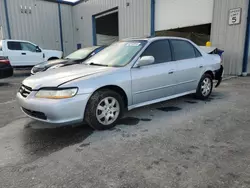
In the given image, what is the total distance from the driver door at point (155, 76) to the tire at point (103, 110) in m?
0.37

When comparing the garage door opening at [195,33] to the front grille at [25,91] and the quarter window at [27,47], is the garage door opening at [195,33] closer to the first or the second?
the quarter window at [27,47]

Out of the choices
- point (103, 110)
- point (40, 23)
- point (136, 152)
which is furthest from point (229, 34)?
point (40, 23)

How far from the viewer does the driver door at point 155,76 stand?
3584 millimetres

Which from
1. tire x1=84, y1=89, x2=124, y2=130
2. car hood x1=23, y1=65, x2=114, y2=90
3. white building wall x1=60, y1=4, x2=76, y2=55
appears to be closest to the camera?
car hood x1=23, y1=65, x2=114, y2=90

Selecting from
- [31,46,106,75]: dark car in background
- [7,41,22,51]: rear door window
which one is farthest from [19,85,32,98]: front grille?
[7,41,22,51]: rear door window

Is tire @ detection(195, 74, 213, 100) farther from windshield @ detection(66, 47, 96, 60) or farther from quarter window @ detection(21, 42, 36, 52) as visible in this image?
quarter window @ detection(21, 42, 36, 52)

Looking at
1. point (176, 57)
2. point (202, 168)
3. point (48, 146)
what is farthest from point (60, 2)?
point (202, 168)

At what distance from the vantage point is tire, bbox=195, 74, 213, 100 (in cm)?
480

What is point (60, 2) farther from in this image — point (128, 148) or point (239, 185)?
point (239, 185)

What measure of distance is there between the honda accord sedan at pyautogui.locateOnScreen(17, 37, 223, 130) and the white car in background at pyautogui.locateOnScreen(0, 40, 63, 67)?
817cm

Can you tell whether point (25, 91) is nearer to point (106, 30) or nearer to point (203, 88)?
point (203, 88)

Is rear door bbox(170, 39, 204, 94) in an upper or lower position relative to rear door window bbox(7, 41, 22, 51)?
lower

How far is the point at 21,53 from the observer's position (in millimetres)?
10773

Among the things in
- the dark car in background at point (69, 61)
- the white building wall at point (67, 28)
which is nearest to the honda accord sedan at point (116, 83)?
the dark car in background at point (69, 61)
